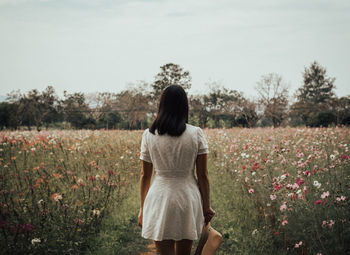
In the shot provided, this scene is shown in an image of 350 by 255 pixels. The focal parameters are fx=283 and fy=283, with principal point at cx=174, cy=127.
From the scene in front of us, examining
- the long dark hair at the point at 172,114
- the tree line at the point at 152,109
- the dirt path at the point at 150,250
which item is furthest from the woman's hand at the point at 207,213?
the tree line at the point at 152,109

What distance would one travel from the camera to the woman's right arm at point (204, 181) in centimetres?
208

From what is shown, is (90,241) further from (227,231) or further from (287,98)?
(287,98)

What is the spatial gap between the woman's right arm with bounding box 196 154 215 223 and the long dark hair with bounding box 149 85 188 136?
277 mm

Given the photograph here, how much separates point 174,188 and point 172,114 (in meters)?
0.54

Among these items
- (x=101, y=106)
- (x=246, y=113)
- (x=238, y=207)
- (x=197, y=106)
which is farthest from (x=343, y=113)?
(x=101, y=106)

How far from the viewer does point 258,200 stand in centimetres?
473

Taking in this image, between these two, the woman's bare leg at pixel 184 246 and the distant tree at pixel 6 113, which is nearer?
the woman's bare leg at pixel 184 246

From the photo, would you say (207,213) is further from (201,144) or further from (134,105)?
(134,105)

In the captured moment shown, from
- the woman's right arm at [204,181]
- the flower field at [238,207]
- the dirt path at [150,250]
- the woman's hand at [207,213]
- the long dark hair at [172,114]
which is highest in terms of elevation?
the long dark hair at [172,114]

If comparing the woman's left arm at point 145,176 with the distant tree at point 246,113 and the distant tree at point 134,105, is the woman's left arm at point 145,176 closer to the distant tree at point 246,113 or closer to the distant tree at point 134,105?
the distant tree at point 134,105

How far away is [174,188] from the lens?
2057mm

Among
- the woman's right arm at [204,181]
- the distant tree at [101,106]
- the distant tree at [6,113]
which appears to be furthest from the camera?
the distant tree at [101,106]

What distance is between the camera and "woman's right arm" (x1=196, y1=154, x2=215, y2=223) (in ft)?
6.82

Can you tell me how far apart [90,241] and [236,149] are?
13.0 feet
